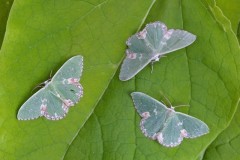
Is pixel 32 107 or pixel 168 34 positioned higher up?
pixel 168 34

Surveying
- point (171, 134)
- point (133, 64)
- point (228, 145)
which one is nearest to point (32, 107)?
point (133, 64)

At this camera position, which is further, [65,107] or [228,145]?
[228,145]

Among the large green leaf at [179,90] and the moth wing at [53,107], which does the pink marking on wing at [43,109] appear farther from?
the large green leaf at [179,90]

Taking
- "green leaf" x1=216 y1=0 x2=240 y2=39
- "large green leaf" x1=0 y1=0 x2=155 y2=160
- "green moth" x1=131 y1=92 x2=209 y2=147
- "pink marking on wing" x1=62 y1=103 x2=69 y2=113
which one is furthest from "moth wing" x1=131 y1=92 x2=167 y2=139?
"green leaf" x1=216 y1=0 x2=240 y2=39

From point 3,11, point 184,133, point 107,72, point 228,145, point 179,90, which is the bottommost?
point 228,145

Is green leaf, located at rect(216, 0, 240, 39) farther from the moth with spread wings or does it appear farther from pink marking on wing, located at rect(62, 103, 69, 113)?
pink marking on wing, located at rect(62, 103, 69, 113)

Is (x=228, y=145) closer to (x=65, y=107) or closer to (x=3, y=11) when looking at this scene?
(x=65, y=107)
